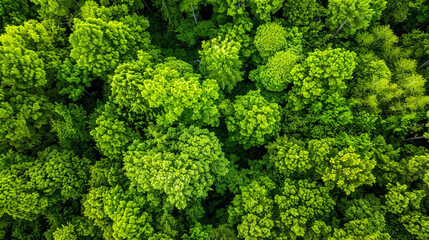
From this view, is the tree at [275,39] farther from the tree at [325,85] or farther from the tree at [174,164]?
the tree at [174,164]

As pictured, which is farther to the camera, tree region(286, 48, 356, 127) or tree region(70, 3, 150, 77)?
tree region(286, 48, 356, 127)

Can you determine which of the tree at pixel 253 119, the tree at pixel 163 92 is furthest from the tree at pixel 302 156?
the tree at pixel 163 92

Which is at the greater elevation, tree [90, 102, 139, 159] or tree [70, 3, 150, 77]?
tree [70, 3, 150, 77]

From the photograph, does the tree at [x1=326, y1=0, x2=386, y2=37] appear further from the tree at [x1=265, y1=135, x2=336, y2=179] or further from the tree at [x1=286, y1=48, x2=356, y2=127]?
the tree at [x1=265, y1=135, x2=336, y2=179]

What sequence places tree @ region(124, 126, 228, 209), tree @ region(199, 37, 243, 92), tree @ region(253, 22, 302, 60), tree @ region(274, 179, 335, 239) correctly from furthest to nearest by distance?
tree @ region(253, 22, 302, 60)
tree @ region(199, 37, 243, 92)
tree @ region(274, 179, 335, 239)
tree @ region(124, 126, 228, 209)

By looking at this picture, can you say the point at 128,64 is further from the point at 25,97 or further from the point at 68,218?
the point at 68,218

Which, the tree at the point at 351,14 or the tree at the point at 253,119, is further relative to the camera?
the tree at the point at 351,14

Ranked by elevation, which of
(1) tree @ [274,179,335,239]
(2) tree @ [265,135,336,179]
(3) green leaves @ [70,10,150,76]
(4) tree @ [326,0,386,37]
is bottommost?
(1) tree @ [274,179,335,239]

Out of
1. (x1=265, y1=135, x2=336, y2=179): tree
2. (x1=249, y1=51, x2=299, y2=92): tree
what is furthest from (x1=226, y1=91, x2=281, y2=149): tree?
(x1=249, y1=51, x2=299, y2=92): tree
